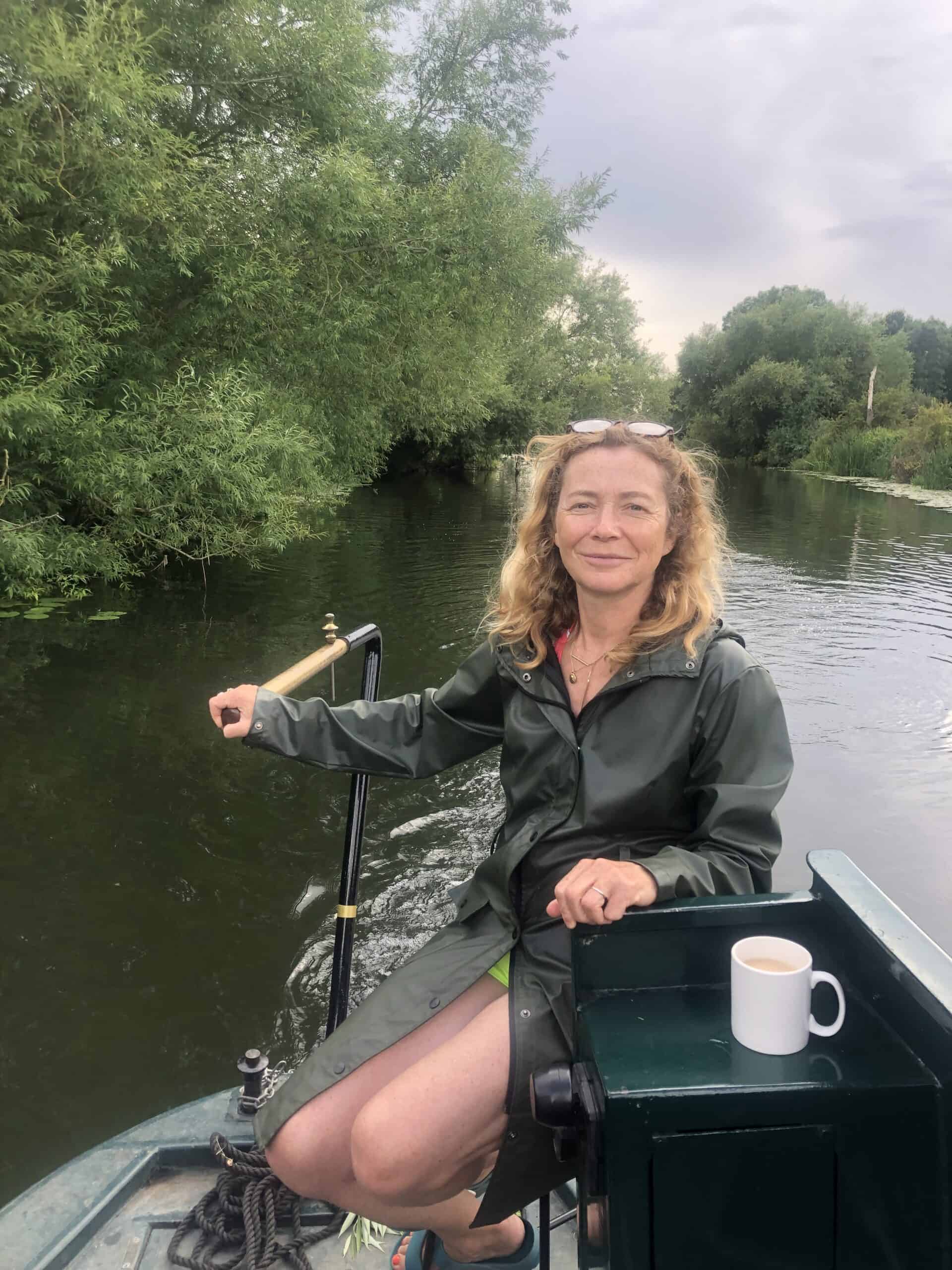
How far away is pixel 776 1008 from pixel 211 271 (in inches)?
406

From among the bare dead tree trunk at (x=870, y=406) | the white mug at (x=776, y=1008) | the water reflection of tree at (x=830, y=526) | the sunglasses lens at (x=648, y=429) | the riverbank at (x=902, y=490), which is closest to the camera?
the white mug at (x=776, y=1008)

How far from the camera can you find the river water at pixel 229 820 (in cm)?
377

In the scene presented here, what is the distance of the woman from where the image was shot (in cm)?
160

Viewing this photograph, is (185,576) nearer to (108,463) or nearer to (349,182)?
(108,463)

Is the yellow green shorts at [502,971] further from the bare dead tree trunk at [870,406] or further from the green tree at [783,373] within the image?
the green tree at [783,373]

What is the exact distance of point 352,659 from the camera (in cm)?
870

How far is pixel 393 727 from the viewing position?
2.21m

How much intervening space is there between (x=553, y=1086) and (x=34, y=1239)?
125cm

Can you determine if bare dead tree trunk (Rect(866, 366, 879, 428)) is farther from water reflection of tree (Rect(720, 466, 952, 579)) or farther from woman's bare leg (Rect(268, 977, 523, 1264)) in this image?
woman's bare leg (Rect(268, 977, 523, 1264))

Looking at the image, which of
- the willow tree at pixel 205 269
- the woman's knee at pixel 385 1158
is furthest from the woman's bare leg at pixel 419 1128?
the willow tree at pixel 205 269

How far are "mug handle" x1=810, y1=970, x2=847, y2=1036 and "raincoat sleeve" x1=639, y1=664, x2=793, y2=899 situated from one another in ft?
0.96

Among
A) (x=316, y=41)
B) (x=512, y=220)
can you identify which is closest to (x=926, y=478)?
(x=512, y=220)

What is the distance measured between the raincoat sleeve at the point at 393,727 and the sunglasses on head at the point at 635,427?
1.75 feet

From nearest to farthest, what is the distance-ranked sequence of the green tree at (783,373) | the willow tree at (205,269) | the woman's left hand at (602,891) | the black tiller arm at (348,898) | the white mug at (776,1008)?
the white mug at (776,1008)
the woman's left hand at (602,891)
the black tiller arm at (348,898)
the willow tree at (205,269)
the green tree at (783,373)
